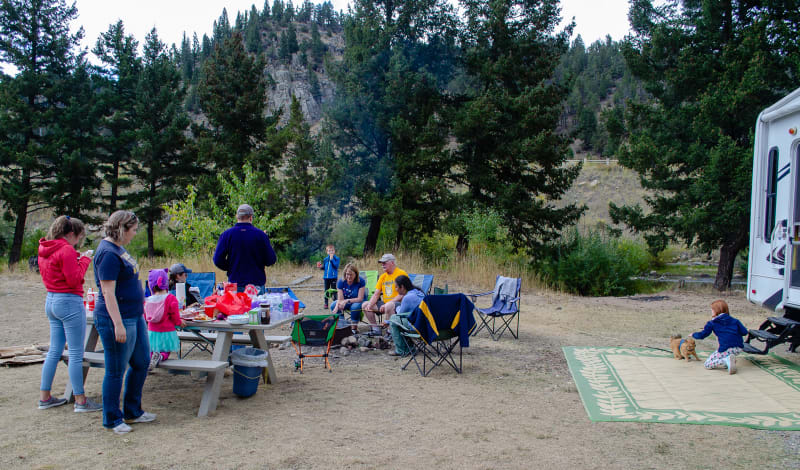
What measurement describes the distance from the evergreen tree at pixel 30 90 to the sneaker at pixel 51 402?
52.7ft

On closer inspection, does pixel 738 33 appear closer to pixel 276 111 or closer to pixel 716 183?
pixel 716 183

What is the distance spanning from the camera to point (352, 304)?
6.89m

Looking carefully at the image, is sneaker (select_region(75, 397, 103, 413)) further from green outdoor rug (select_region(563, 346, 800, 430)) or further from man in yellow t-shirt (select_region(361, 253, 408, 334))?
green outdoor rug (select_region(563, 346, 800, 430))

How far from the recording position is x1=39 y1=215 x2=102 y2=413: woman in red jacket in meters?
3.68

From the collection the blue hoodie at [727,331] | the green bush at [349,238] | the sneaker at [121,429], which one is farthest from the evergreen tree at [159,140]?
the blue hoodie at [727,331]

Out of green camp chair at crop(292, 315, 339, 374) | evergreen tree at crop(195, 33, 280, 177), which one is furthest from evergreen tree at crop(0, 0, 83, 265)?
green camp chair at crop(292, 315, 339, 374)

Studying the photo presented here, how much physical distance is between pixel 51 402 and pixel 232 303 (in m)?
1.44

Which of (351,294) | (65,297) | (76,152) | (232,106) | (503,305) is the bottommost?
(503,305)

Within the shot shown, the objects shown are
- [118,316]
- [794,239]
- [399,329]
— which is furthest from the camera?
[399,329]

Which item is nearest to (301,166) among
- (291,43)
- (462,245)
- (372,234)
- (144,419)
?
(372,234)

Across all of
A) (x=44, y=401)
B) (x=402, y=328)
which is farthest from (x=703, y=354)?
(x=44, y=401)

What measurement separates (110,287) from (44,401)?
143 cm

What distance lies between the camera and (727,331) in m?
5.37

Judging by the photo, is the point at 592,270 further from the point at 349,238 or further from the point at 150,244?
the point at 150,244
